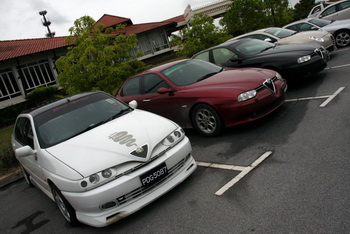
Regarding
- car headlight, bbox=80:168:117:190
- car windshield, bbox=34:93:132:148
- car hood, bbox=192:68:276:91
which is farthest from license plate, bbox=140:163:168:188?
car hood, bbox=192:68:276:91

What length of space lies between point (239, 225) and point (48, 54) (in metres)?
26.8

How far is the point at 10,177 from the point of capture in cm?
641

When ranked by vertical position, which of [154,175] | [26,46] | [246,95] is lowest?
[154,175]

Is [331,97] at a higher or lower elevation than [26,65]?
lower

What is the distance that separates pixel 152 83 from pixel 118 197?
11.3ft

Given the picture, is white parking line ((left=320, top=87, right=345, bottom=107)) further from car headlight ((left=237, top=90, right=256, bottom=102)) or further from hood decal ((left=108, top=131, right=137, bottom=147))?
hood decal ((left=108, top=131, right=137, bottom=147))

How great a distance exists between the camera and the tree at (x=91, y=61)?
367 inches

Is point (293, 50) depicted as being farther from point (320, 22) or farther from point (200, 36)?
point (200, 36)

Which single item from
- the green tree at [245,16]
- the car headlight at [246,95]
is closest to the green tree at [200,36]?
the green tree at [245,16]

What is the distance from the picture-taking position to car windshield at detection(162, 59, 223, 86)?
5858 mm

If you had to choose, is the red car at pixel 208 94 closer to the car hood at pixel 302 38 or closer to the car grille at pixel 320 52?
the car grille at pixel 320 52

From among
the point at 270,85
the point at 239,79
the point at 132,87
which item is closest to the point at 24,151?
the point at 132,87

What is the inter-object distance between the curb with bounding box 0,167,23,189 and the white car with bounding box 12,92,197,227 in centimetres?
226

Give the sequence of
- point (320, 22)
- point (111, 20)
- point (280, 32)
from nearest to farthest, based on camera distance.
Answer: point (280, 32) < point (320, 22) < point (111, 20)
